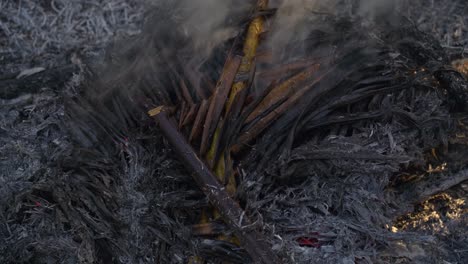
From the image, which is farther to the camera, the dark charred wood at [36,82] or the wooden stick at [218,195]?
the dark charred wood at [36,82]

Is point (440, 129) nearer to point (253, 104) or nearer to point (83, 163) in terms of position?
point (253, 104)

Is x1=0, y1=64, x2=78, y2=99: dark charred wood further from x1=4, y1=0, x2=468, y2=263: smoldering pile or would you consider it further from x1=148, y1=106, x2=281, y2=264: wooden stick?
x1=148, y1=106, x2=281, y2=264: wooden stick

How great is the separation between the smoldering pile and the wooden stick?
0.14 feet

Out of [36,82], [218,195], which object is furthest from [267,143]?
[36,82]

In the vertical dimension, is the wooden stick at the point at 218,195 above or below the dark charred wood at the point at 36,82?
below

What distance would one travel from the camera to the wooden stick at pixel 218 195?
7.98 ft

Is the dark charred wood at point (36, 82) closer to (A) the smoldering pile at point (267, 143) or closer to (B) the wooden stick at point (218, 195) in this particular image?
(A) the smoldering pile at point (267, 143)

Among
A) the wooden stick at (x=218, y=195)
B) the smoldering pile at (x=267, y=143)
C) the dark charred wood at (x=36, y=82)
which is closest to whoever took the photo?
the wooden stick at (x=218, y=195)

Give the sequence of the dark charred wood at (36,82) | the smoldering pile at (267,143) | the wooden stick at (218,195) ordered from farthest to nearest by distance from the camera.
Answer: the dark charred wood at (36,82)
the smoldering pile at (267,143)
the wooden stick at (218,195)

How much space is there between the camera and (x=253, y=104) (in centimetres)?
283

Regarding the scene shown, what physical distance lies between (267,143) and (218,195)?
1.38ft

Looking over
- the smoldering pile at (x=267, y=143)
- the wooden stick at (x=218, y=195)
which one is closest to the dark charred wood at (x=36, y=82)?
the smoldering pile at (x=267, y=143)

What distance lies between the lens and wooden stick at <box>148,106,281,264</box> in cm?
243

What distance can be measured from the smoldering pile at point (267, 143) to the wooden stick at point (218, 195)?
42 mm
